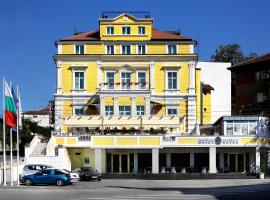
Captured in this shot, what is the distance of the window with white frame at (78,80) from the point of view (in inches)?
3248

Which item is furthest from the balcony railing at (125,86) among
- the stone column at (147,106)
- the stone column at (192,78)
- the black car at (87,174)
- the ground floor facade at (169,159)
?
the black car at (87,174)

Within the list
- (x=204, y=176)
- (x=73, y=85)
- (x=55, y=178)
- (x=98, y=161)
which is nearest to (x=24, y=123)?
(x=73, y=85)

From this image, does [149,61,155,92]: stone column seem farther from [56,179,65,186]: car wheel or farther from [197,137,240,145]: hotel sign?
[56,179,65,186]: car wheel

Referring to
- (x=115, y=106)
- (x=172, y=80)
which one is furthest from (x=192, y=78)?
(x=115, y=106)

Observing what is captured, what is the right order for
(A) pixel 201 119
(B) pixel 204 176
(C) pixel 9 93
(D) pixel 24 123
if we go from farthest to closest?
(A) pixel 201 119 → (D) pixel 24 123 → (B) pixel 204 176 → (C) pixel 9 93

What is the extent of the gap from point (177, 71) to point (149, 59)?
3758 millimetres

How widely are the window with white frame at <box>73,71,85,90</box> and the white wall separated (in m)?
26.3

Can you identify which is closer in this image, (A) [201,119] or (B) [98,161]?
(B) [98,161]

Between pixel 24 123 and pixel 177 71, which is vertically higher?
pixel 177 71

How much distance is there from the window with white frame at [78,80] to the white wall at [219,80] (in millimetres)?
26315

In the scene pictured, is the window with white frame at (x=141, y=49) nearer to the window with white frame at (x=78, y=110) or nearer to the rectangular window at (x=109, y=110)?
the rectangular window at (x=109, y=110)

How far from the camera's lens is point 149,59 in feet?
270

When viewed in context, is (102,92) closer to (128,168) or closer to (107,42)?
(107,42)

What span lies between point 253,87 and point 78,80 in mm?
24490
